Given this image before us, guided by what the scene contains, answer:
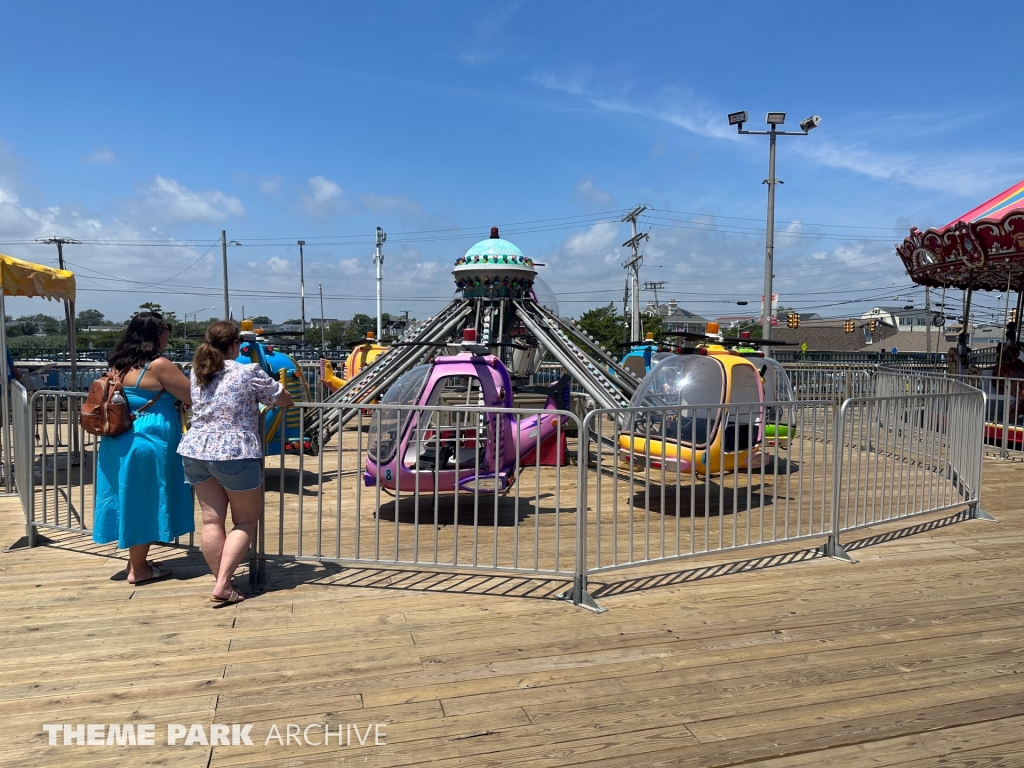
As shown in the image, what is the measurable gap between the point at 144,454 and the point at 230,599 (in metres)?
1.12

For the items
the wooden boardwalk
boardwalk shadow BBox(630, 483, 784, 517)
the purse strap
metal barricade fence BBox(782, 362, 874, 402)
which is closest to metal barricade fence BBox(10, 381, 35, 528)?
the wooden boardwalk

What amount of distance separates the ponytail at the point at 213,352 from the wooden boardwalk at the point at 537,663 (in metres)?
1.49

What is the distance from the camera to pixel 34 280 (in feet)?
27.4

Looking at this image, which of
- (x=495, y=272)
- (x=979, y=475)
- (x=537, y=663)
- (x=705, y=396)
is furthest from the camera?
(x=495, y=272)

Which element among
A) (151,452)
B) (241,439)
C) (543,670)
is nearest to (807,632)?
(543,670)

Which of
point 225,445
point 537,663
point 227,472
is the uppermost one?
point 225,445

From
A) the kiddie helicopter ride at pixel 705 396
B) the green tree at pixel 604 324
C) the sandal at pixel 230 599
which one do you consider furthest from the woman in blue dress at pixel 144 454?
the green tree at pixel 604 324

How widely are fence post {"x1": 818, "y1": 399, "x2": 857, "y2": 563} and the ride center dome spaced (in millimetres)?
8399

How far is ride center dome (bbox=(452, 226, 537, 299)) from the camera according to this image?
13188 millimetres

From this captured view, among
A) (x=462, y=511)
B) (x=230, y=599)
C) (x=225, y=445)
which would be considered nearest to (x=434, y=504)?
(x=462, y=511)

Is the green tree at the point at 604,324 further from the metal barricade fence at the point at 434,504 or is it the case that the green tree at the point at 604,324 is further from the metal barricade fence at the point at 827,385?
the metal barricade fence at the point at 434,504

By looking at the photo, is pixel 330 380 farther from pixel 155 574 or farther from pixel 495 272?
pixel 155 574

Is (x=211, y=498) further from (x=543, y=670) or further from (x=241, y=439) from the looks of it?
(x=543, y=670)

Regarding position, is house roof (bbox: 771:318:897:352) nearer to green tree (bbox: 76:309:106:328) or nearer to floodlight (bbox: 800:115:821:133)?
floodlight (bbox: 800:115:821:133)
